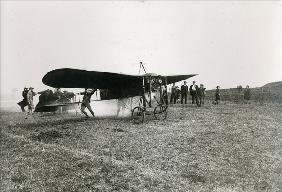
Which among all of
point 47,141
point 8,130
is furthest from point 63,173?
point 8,130

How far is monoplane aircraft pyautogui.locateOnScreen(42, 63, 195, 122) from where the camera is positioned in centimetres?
1521

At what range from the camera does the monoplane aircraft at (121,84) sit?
599 inches

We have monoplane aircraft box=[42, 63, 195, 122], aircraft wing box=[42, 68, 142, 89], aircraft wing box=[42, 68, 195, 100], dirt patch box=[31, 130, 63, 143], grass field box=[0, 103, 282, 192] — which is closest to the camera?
grass field box=[0, 103, 282, 192]

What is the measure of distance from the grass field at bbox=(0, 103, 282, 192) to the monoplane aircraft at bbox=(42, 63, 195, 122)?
208 cm

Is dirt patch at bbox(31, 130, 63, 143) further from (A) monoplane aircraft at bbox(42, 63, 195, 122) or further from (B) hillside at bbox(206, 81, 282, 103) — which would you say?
(B) hillside at bbox(206, 81, 282, 103)

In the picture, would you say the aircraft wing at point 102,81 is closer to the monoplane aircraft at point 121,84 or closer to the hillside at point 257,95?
the monoplane aircraft at point 121,84

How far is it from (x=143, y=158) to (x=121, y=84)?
887 cm

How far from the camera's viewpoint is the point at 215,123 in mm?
15414

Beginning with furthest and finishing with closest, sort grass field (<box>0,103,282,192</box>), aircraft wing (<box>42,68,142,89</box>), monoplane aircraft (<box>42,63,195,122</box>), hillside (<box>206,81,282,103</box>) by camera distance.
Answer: hillside (<box>206,81,282,103</box>) < monoplane aircraft (<box>42,63,195,122</box>) < aircraft wing (<box>42,68,142,89</box>) < grass field (<box>0,103,282,192</box>)

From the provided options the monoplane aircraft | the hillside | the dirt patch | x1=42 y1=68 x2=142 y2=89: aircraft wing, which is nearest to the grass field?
the dirt patch

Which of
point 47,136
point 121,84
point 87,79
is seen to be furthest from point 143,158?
point 121,84

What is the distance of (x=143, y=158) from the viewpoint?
995cm

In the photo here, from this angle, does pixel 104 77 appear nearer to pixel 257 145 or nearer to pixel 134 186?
pixel 257 145

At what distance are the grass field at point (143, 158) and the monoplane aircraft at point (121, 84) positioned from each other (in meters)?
2.08
